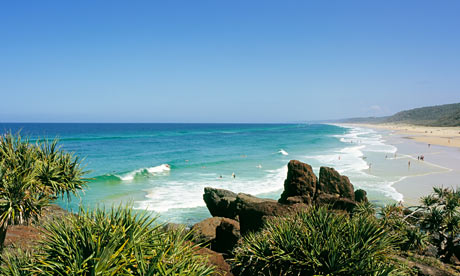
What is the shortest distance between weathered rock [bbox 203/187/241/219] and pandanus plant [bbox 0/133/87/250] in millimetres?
10519

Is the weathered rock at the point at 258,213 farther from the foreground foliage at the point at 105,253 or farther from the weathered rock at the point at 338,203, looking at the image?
the foreground foliage at the point at 105,253

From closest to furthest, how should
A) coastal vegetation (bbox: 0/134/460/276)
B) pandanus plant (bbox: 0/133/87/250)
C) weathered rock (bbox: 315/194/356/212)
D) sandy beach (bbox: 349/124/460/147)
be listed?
coastal vegetation (bbox: 0/134/460/276) → pandanus plant (bbox: 0/133/87/250) → weathered rock (bbox: 315/194/356/212) → sandy beach (bbox: 349/124/460/147)

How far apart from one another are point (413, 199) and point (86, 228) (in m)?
26.9

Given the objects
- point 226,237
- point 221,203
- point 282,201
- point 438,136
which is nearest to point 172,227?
point 226,237

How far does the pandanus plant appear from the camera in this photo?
9.03 metres

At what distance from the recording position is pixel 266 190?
31.1 m

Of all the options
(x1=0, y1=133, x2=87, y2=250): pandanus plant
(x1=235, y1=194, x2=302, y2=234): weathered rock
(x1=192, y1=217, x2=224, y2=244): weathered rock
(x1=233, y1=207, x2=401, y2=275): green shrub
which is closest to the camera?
(x1=233, y1=207, x2=401, y2=275): green shrub

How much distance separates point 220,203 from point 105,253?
16028 millimetres

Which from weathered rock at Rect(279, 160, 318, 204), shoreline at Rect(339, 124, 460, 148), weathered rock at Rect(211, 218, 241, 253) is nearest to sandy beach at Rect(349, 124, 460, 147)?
shoreline at Rect(339, 124, 460, 148)

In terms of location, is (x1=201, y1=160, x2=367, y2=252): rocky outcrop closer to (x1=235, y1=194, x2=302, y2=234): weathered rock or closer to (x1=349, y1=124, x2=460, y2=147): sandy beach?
A: (x1=235, y1=194, x2=302, y2=234): weathered rock

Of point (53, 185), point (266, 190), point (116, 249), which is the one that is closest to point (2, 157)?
point (53, 185)

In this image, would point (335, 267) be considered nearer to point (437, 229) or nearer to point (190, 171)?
point (437, 229)

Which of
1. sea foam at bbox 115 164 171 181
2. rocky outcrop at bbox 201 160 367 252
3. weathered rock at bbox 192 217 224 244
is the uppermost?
rocky outcrop at bbox 201 160 367 252

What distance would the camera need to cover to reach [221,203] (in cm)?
2106
